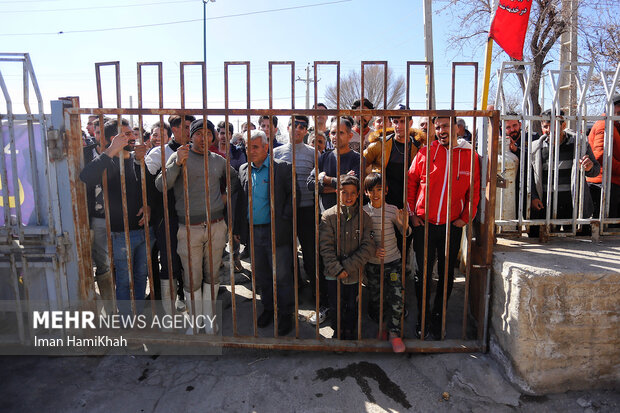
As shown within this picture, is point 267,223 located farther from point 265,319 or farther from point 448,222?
point 448,222

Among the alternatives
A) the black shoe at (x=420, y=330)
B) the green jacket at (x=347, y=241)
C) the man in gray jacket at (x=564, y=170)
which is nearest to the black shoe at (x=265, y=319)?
the green jacket at (x=347, y=241)

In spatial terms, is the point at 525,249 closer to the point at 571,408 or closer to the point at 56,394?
the point at 571,408

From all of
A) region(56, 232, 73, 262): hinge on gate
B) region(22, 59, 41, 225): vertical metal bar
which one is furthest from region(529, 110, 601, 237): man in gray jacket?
region(22, 59, 41, 225): vertical metal bar

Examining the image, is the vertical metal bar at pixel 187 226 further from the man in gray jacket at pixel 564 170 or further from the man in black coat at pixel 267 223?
the man in gray jacket at pixel 564 170

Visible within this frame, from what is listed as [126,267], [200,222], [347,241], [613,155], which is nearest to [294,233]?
[347,241]

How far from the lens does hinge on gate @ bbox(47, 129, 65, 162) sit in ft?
9.78

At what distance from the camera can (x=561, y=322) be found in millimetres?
2719

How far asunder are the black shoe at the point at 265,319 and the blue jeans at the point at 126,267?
1054mm

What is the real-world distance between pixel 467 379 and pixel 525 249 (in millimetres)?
1114

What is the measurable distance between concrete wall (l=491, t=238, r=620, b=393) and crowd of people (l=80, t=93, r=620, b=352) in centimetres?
57

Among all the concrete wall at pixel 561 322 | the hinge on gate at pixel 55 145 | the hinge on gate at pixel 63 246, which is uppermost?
the hinge on gate at pixel 55 145

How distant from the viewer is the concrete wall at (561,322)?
2.68 metres

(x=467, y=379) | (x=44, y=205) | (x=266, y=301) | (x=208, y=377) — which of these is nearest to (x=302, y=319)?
(x=266, y=301)

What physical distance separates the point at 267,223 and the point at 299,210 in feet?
1.31
